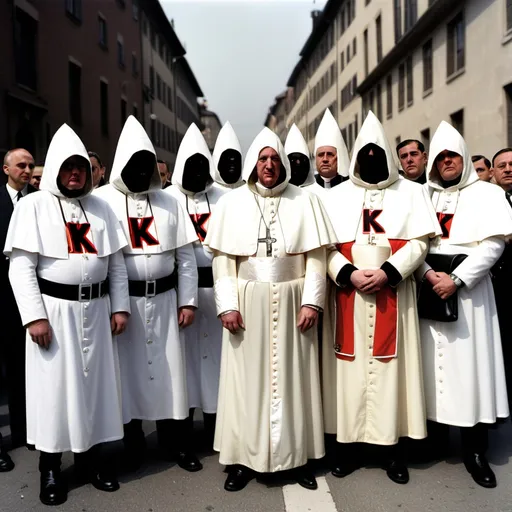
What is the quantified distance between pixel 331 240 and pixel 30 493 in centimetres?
249

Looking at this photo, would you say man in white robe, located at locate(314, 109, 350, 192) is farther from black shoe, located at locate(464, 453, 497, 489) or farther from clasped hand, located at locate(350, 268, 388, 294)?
black shoe, located at locate(464, 453, 497, 489)

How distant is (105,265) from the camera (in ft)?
12.8

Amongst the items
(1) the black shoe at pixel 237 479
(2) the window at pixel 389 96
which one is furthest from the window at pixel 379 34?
(1) the black shoe at pixel 237 479

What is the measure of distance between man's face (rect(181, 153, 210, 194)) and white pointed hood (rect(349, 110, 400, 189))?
1297 millimetres

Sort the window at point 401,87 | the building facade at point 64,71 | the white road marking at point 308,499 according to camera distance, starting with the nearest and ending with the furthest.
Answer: the white road marking at point 308,499 < the building facade at point 64,71 < the window at point 401,87

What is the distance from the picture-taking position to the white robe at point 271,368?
3.81m

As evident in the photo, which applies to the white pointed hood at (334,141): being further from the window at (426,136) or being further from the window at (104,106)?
the window at (104,106)

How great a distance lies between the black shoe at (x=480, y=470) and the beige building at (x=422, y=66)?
12462 millimetres

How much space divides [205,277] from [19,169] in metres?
1.86

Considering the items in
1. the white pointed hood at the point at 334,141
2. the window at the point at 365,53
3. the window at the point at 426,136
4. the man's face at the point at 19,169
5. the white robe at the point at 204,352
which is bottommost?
the white robe at the point at 204,352

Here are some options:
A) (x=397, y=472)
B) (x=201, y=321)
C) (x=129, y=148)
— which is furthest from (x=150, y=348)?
(x=397, y=472)

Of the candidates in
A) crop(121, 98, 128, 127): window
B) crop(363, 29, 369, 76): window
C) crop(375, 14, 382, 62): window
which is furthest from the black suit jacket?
crop(363, 29, 369, 76): window

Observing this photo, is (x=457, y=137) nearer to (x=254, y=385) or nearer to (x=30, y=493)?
(x=254, y=385)

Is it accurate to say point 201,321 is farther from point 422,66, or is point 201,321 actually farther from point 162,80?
point 162,80
